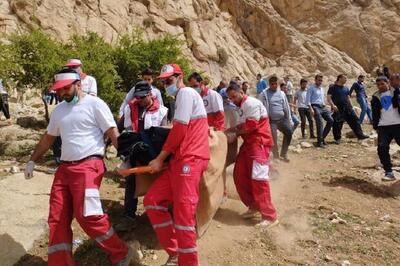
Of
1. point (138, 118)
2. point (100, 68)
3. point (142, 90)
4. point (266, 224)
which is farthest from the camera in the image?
point (100, 68)

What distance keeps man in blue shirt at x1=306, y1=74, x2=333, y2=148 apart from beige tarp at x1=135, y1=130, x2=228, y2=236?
6.18m

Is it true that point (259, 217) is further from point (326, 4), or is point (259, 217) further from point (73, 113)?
point (326, 4)

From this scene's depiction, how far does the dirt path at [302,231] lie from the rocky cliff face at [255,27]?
50.9 feet

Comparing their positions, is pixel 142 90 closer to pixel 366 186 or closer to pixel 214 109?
pixel 214 109

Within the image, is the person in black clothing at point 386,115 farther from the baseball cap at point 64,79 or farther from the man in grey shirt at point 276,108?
the baseball cap at point 64,79

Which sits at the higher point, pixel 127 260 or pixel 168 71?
pixel 168 71

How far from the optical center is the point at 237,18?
30.2 metres

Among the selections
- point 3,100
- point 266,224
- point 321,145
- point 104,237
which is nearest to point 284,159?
point 321,145

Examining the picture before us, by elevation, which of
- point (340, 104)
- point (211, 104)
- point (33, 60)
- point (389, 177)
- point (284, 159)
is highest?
point (33, 60)

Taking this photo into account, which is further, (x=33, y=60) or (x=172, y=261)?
(x=33, y=60)

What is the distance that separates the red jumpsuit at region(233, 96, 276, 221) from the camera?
530 cm

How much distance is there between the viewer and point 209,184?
4.61 m

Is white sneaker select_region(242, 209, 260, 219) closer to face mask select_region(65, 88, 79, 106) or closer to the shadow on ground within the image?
the shadow on ground

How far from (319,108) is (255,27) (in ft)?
67.4
